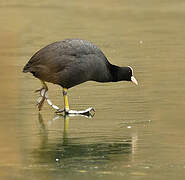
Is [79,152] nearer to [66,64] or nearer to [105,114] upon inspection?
[105,114]

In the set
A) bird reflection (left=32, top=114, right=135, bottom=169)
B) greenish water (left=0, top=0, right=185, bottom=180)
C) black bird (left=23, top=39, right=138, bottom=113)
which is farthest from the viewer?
black bird (left=23, top=39, right=138, bottom=113)

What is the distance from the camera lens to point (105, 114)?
36.9 ft

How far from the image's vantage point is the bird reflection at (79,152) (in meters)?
8.73

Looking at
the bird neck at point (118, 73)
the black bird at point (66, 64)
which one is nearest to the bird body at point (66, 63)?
the black bird at point (66, 64)

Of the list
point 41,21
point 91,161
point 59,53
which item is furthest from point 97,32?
point 91,161

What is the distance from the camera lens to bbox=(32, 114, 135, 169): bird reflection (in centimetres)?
873

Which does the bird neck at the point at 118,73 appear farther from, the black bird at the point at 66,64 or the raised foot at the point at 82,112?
the raised foot at the point at 82,112

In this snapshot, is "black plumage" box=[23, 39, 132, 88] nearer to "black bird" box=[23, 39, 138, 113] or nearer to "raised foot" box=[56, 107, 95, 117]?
"black bird" box=[23, 39, 138, 113]

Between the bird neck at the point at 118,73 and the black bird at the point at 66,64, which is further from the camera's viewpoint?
the bird neck at the point at 118,73

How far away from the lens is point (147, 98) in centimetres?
1221

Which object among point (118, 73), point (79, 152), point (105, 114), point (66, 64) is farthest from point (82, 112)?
point (79, 152)

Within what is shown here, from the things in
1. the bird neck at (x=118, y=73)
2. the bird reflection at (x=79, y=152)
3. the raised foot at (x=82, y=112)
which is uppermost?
the bird neck at (x=118, y=73)

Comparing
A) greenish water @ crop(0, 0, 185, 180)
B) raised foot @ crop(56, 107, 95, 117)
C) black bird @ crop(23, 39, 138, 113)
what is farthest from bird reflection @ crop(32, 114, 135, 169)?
black bird @ crop(23, 39, 138, 113)

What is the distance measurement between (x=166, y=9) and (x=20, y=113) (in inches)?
537
